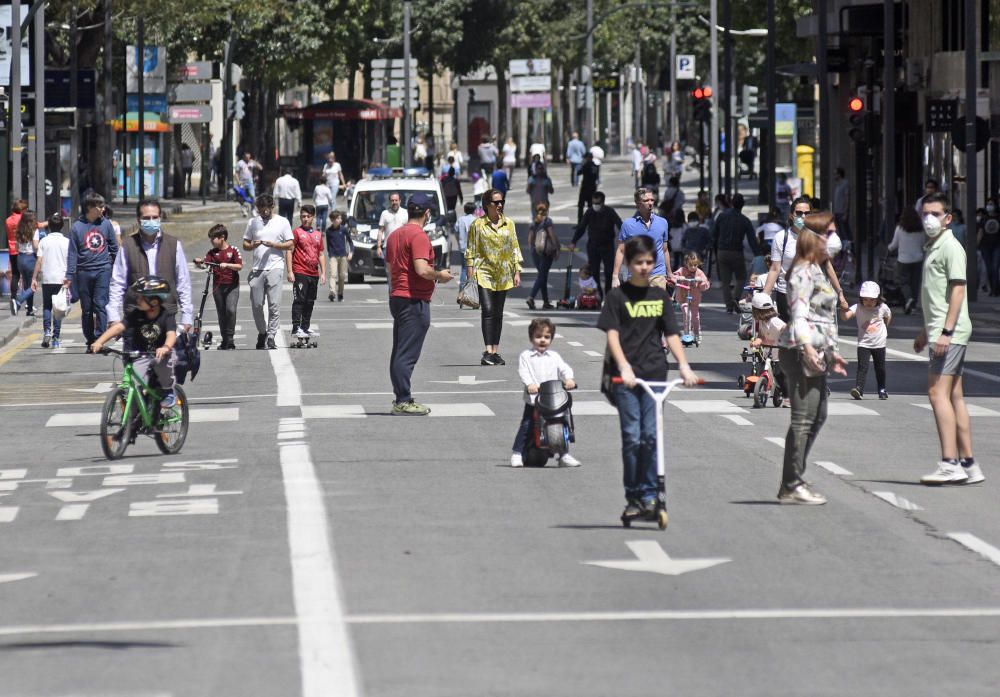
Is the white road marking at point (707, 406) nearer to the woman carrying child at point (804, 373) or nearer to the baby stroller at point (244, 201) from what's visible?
the woman carrying child at point (804, 373)

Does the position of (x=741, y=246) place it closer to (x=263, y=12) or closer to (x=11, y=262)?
(x=11, y=262)

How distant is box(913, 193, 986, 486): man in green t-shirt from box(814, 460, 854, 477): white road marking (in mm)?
565

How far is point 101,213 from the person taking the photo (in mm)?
24688

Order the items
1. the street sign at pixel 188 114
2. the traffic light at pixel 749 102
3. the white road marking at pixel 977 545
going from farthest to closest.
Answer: the street sign at pixel 188 114 → the traffic light at pixel 749 102 → the white road marking at pixel 977 545

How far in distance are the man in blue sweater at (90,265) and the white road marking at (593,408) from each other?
7.73 metres

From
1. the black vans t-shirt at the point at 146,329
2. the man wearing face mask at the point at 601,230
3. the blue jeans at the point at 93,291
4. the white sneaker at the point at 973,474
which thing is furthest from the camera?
the man wearing face mask at the point at 601,230

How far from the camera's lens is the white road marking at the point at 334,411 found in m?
17.8

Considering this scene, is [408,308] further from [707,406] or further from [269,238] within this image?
[269,238]

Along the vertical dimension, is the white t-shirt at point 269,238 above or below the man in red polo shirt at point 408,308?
above

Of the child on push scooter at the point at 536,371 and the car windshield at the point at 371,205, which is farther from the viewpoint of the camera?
the car windshield at the point at 371,205

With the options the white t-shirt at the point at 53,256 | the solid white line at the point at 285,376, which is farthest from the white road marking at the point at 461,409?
the white t-shirt at the point at 53,256

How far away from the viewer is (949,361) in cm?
1343

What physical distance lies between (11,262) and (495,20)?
199ft

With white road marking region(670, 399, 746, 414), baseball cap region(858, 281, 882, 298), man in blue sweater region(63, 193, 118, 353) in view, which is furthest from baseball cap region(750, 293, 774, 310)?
man in blue sweater region(63, 193, 118, 353)
